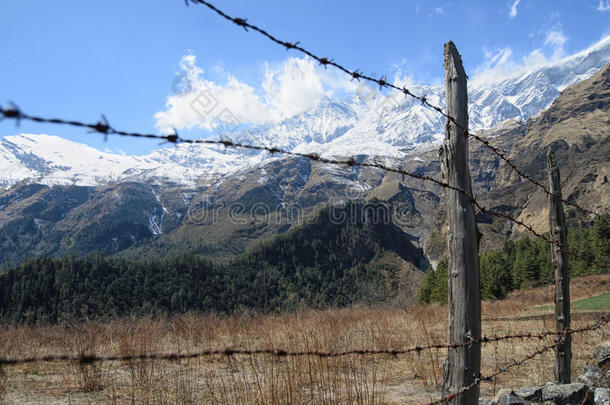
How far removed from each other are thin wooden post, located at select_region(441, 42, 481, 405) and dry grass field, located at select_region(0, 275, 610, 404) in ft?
5.21

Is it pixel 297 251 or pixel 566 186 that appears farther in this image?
pixel 297 251

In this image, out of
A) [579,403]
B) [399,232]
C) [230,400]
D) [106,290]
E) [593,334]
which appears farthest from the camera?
[399,232]

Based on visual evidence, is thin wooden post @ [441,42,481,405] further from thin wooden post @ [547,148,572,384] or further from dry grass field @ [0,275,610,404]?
thin wooden post @ [547,148,572,384]

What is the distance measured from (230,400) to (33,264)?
406 feet

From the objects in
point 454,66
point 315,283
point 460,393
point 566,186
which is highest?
point 566,186

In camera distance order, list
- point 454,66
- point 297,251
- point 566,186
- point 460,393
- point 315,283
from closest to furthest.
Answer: point 460,393 < point 454,66 < point 566,186 < point 315,283 < point 297,251

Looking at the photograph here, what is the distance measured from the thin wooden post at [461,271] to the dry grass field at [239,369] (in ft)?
5.21

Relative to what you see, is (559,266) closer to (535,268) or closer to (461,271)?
(461,271)

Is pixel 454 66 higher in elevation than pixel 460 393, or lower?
higher

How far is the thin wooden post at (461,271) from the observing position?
2785mm

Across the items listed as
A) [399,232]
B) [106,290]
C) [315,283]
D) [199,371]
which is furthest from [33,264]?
[399,232]

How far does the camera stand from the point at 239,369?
767 cm

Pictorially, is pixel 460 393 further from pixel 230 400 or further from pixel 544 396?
pixel 230 400

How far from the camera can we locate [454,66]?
10.4 ft
